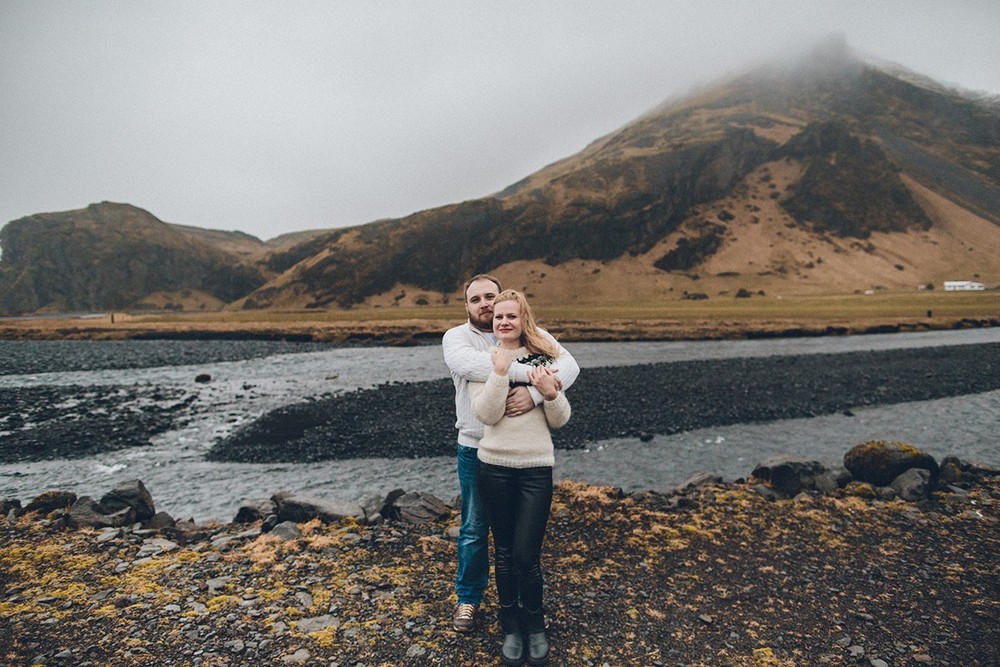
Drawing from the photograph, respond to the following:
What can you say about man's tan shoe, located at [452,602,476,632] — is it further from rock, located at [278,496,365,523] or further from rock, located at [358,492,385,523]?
rock, located at [278,496,365,523]

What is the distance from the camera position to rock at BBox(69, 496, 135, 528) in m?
10.4

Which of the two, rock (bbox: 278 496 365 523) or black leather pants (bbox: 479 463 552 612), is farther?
rock (bbox: 278 496 365 523)

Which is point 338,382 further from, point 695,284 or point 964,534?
point 695,284

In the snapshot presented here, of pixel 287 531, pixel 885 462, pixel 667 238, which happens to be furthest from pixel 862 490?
pixel 667 238

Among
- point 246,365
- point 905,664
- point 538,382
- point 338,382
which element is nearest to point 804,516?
point 905,664

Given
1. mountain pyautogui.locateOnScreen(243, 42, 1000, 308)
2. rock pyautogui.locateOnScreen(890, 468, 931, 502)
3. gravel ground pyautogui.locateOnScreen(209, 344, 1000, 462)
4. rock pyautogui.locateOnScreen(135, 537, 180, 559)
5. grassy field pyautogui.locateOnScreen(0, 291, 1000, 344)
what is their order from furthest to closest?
mountain pyautogui.locateOnScreen(243, 42, 1000, 308)
grassy field pyautogui.locateOnScreen(0, 291, 1000, 344)
gravel ground pyautogui.locateOnScreen(209, 344, 1000, 462)
rock pyautogui.locateOnScreen(890, 468, 931, 502)
rock pyautogui.locateOnScreen(135, 537, 180, 559)

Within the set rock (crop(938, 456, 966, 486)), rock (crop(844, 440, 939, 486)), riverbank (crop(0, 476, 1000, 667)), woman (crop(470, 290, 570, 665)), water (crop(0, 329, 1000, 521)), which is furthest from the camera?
water (crop(0, 329, 1000, 521))

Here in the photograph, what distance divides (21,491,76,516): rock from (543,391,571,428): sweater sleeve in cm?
1219

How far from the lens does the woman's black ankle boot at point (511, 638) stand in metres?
5.73

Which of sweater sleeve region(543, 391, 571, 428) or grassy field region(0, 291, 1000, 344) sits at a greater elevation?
sweater sleeve region(543, 391, 571, 428)

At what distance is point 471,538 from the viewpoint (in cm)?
642

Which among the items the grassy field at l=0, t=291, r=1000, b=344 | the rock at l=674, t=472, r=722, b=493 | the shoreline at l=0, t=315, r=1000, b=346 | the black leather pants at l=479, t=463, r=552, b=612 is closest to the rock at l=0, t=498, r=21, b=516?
the black leather pants at l=479, t=463, r=552, b=612

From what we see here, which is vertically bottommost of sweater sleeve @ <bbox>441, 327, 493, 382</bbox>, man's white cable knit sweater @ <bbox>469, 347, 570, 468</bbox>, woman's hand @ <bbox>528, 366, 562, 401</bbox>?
man's white cable knit sweater @ <bbox>469, 347, 570, 468</bbox>

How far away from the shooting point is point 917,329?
69.1 m
